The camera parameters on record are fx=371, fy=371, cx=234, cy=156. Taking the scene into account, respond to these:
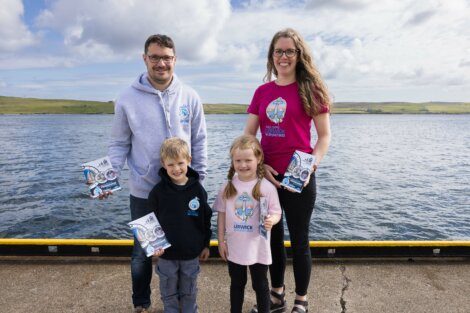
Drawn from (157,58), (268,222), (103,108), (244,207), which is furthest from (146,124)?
(103,108)

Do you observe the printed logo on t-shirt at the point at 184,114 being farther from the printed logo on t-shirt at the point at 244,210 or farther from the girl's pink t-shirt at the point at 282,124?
the printed logo on t-shirt at the point at 244,210

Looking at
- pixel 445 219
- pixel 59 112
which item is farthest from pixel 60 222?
pixel 59 112

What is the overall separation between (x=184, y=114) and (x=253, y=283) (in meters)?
1.52

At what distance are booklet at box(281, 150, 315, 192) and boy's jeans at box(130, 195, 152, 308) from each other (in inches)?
49.6

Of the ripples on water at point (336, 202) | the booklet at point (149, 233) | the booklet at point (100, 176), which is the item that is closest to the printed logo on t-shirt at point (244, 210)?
the booklet at point (149, 233)

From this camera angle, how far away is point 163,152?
293 centimetres

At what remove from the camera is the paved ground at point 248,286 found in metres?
3.36

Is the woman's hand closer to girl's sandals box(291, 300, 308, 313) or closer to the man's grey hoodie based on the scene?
the man's grey hoodie

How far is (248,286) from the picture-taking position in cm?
371

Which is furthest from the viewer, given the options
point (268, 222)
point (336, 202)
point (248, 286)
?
point (336, 202)

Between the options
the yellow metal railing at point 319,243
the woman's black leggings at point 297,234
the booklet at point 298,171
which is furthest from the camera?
the yellow metal railing at point 319,243

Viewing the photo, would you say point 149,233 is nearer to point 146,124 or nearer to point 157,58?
point 146,124

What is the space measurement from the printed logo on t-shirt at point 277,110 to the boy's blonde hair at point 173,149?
724 mm

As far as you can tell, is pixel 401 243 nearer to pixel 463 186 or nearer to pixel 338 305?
→ pixel 338 305
